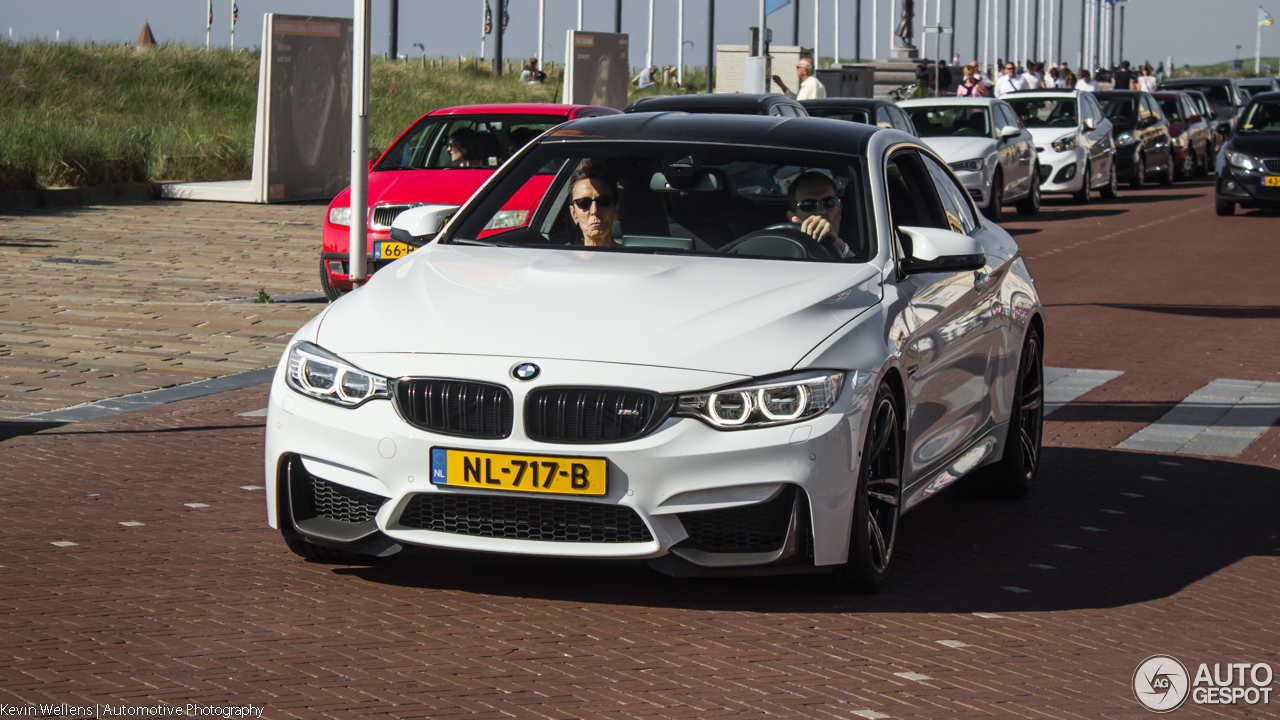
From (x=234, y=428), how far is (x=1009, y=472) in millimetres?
3694

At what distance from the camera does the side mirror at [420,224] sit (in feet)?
21.5

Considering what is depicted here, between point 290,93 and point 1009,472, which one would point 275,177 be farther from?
point 1009,472

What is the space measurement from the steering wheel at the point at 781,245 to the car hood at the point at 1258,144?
1998 centimetres

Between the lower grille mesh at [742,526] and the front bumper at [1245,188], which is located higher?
the front bumper at [1245,188]

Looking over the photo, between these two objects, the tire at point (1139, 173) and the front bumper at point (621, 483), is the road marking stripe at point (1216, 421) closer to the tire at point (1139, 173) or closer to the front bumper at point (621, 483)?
the front bumper at point (621, 483)

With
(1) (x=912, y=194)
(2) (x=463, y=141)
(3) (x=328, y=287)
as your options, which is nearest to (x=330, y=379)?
(1) (x=912, y=194)

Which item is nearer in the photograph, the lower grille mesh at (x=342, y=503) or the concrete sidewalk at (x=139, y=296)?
the lower grille mesh at (x=342, y=503)

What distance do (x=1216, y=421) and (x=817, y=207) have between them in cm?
406

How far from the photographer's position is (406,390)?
4.88m

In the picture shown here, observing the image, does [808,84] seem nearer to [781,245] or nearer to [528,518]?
[781,245]

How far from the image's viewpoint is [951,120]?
23406 millimetres

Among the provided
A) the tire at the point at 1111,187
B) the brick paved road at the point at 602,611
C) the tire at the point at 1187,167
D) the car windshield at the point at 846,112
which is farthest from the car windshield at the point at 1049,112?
the brick paved road at the point at 602,611

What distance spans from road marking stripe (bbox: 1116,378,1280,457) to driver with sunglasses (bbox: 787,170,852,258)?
118 inches

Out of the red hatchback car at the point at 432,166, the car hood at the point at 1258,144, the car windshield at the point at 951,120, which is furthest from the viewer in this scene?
the car hood at the point at 1258,144
